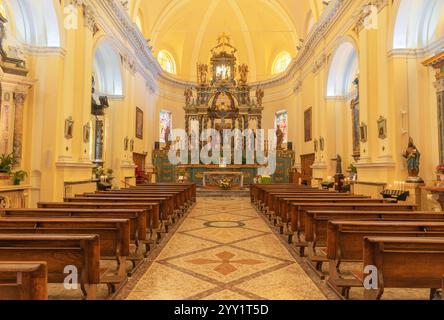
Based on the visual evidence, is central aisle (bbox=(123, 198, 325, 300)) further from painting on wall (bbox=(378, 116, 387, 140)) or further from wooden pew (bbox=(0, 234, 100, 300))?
painting on wall (bbox=(378, 116, 387, 140))

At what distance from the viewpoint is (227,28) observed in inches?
877

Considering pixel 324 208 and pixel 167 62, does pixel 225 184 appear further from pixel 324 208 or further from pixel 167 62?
pixel 167 62

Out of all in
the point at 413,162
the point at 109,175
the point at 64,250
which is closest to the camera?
the point at 64,250

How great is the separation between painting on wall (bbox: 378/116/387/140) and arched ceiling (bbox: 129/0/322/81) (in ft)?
34.1

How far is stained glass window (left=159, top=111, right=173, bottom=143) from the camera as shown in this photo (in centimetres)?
2152

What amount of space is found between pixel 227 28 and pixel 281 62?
4383mm

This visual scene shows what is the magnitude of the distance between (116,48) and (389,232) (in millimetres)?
12937

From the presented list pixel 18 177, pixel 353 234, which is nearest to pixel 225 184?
pixel 18 177

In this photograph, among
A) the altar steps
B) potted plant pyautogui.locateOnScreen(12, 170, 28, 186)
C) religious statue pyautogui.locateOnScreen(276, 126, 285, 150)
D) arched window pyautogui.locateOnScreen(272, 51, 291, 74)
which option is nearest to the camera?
potted plant pyautogui.locateOnScreen(12, 170, 28, 186)

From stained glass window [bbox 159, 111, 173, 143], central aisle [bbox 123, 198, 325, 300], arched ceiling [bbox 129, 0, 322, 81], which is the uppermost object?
arched ceiling [bbox 129, 0, 322, 81]

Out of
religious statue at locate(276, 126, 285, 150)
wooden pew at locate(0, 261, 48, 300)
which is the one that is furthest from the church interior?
religious statue at locate(276, 126, 285, 150)

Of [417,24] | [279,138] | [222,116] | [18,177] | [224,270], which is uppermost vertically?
[417,24]

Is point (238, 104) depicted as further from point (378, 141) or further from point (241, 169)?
point (378, 141)
